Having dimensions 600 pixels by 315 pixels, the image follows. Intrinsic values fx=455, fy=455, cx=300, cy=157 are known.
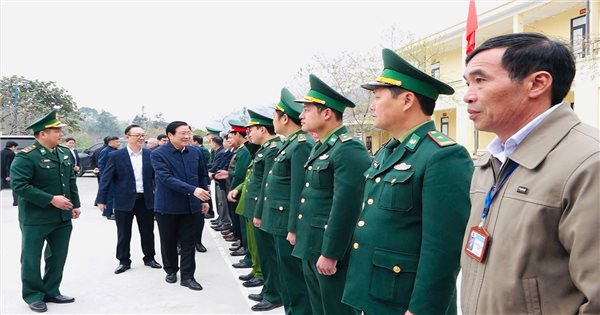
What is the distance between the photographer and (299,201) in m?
3.36

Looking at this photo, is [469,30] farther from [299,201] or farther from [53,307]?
[53,307]

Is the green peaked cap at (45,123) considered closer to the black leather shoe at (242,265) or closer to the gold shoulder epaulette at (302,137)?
the gold shoulder epaulette at (302,137)

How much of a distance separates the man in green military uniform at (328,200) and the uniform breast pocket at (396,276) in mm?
624

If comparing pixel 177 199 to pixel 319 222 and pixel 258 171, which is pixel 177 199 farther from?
pixel 319 222

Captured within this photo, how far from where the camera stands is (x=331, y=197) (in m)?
3.05

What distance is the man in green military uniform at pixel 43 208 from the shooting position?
4.30 meters

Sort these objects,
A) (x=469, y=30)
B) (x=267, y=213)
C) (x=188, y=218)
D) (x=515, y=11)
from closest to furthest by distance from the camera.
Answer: (x=267, y=213) < (x=188, y=218) < (x=469, y=30) < (x=515, y=11)

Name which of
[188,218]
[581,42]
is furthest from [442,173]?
[581,42]

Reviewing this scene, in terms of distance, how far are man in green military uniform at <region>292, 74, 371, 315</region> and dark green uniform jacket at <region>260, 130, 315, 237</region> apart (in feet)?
0.79

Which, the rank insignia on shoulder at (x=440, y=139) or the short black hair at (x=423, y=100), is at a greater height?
the short black hair at (x=423, y=100)

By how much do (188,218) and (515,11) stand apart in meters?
15.7

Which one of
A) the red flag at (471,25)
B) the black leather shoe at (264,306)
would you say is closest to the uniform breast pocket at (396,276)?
the black leather shoe at (264,306)

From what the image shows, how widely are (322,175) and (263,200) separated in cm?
135

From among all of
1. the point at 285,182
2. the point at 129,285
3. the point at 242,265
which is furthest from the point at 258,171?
the point at 129,285
